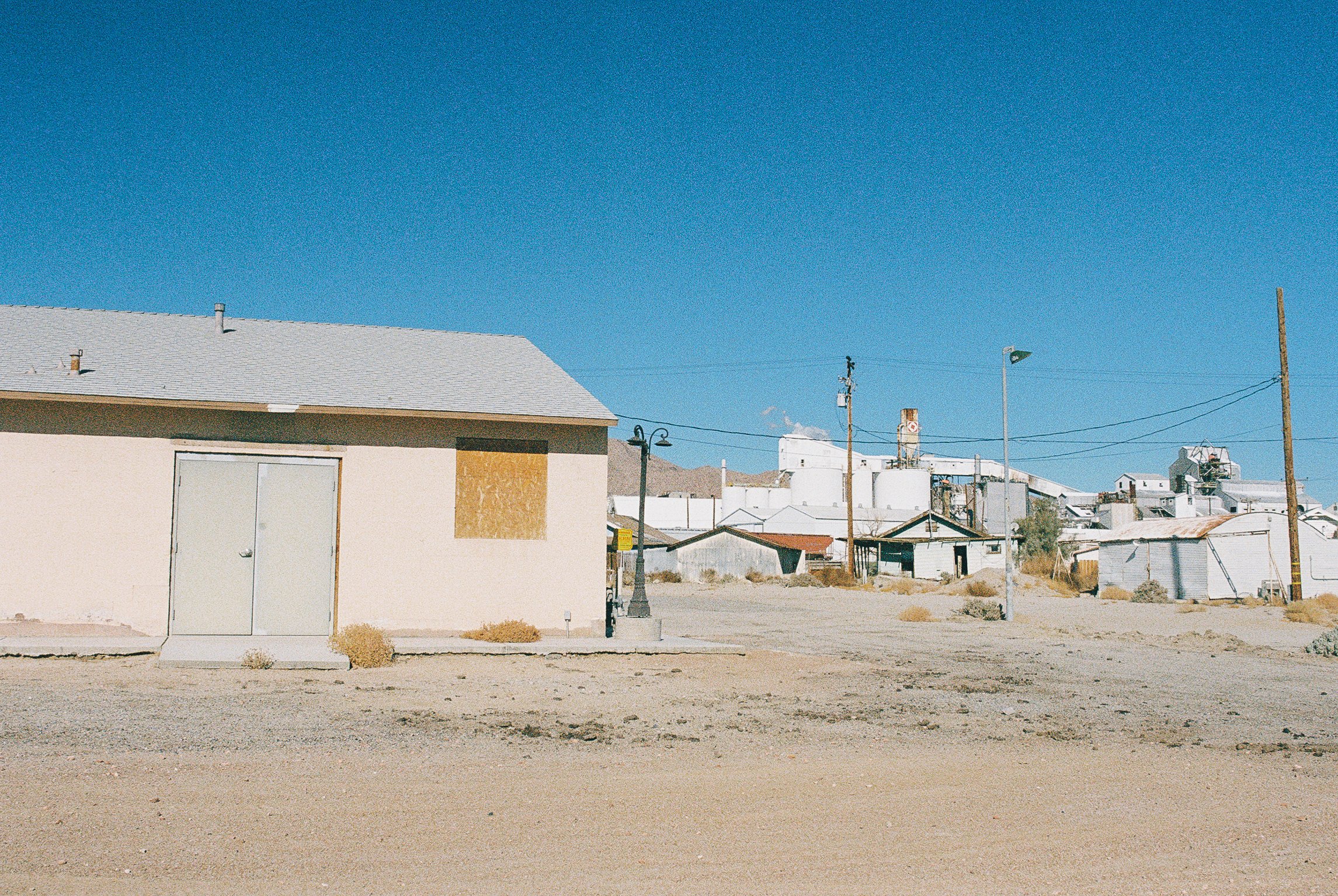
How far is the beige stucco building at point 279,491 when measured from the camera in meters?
14.9

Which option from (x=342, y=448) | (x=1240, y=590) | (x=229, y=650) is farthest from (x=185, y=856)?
(x=1240, y=590)

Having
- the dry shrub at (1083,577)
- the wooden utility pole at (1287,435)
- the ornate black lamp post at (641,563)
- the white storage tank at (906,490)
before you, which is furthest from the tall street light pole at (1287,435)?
the white storage tank at (906,490)

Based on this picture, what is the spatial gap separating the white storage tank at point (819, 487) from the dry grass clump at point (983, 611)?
49.7 metres

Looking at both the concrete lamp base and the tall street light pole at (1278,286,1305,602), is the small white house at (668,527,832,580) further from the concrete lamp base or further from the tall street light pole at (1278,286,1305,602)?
the concrete lamp base

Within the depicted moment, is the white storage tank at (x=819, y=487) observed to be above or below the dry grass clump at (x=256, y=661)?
above

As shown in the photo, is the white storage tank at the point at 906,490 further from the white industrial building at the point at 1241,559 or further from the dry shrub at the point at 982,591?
the white industrial building at the point at 1241,559

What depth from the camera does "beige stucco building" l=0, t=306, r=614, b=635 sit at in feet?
49.0

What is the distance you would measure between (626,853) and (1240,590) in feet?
126

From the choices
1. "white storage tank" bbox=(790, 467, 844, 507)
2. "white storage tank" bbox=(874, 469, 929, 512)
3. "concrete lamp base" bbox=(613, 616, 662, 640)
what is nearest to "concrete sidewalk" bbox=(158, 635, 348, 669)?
"concrete lamp base" bbox=(613, 616, 662, 640)

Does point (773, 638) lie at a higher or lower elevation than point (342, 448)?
lower

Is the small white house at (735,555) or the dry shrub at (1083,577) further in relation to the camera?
the small white house at (735,555)

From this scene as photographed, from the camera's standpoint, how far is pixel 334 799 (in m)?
7.07

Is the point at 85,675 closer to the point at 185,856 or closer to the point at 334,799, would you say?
the point at 334,799

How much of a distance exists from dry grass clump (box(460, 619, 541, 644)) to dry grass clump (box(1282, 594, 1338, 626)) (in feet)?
72.9
